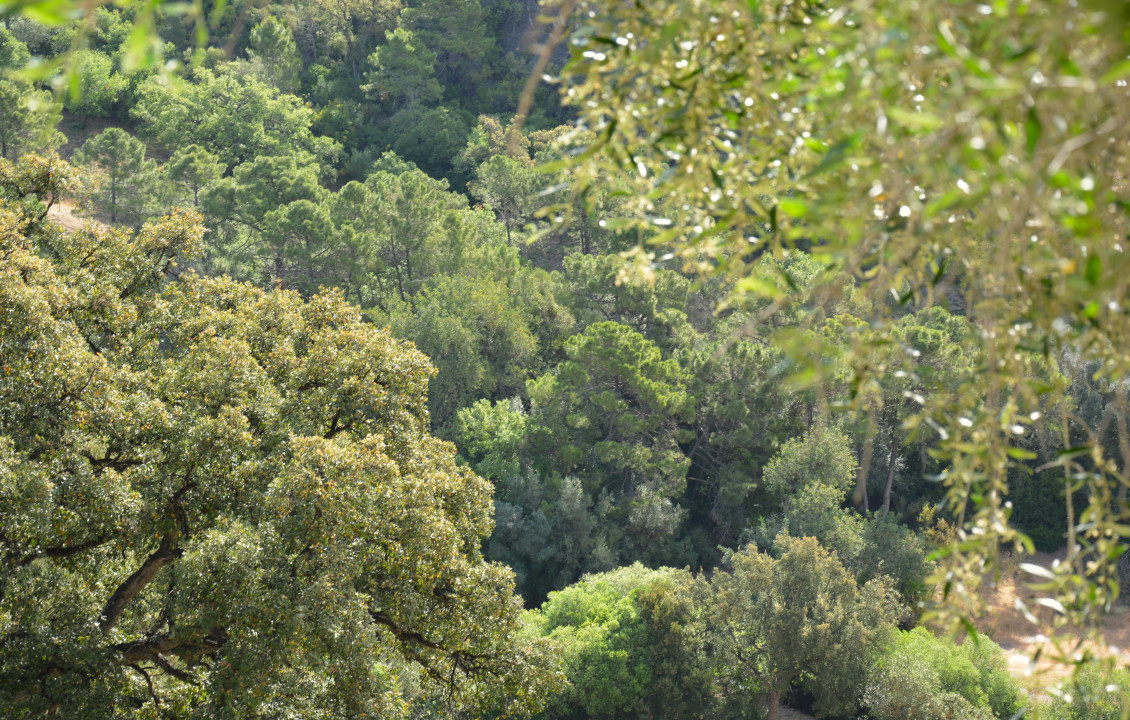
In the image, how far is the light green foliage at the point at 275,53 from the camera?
139 ft

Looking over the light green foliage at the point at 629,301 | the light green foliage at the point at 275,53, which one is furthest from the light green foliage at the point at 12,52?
the light green foliage at the point at 629,301

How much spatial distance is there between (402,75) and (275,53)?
632 centimetres

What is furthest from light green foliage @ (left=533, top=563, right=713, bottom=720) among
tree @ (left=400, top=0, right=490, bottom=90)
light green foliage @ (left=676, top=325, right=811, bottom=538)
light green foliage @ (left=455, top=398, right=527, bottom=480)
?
tree @ (left=400, top=0, right=490, bottom=90)

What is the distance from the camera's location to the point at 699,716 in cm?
1439

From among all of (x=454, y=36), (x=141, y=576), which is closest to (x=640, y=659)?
(x=141, y=576)

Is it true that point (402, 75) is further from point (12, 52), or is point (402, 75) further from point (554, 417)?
point (554, 417)

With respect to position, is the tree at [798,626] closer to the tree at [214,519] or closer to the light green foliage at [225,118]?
the tree at [214,519]

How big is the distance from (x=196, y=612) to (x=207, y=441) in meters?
1.43

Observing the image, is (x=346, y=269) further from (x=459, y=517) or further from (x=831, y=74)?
(x=831, y=74)

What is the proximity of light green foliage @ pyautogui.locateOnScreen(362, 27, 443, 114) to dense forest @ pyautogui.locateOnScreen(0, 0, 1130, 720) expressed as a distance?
584 inches

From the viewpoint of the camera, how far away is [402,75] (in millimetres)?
44312

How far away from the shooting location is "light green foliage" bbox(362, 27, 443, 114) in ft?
144

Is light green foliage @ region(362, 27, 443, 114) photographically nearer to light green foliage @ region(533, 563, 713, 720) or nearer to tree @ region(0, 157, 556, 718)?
light green foliage @ region(533, 563, 713, 720)

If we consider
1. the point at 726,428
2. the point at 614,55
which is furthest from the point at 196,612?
the point at 726,428
